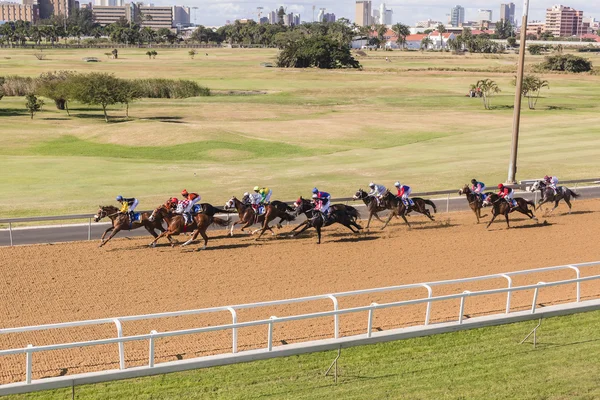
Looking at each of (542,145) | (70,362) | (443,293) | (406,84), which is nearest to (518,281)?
(443,293)

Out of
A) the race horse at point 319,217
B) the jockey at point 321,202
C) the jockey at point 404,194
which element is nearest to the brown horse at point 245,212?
the race horse at point 319,217

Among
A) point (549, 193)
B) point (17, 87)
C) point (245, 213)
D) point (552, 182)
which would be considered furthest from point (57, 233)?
point (17, 87)

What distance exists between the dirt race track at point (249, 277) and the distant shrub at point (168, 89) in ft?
203

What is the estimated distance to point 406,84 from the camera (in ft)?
326

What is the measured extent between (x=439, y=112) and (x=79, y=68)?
68766 mm

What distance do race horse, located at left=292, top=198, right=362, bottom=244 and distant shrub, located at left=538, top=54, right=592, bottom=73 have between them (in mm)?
108033

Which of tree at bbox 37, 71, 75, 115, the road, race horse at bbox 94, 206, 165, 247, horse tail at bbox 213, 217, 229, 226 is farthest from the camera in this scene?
tree at bbox 37, 71, 75, 115

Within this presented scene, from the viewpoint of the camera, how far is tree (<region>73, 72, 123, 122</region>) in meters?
63.8

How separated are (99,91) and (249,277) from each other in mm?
48591

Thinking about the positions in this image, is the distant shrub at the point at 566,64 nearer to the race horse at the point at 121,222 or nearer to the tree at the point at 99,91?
the tree at the point at 99,91

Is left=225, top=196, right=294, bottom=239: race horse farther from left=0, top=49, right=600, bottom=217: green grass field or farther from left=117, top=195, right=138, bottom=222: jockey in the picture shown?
left=0, top=49, right=600, bottom=217: green grass field

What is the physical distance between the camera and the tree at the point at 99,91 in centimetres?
6375

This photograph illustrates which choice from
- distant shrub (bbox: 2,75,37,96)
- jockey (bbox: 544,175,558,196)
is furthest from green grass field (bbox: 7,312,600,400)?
distant shrub (bbox: 2,75,37,96)

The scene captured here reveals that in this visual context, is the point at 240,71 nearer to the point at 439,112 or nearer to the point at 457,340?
the point at 439,112
